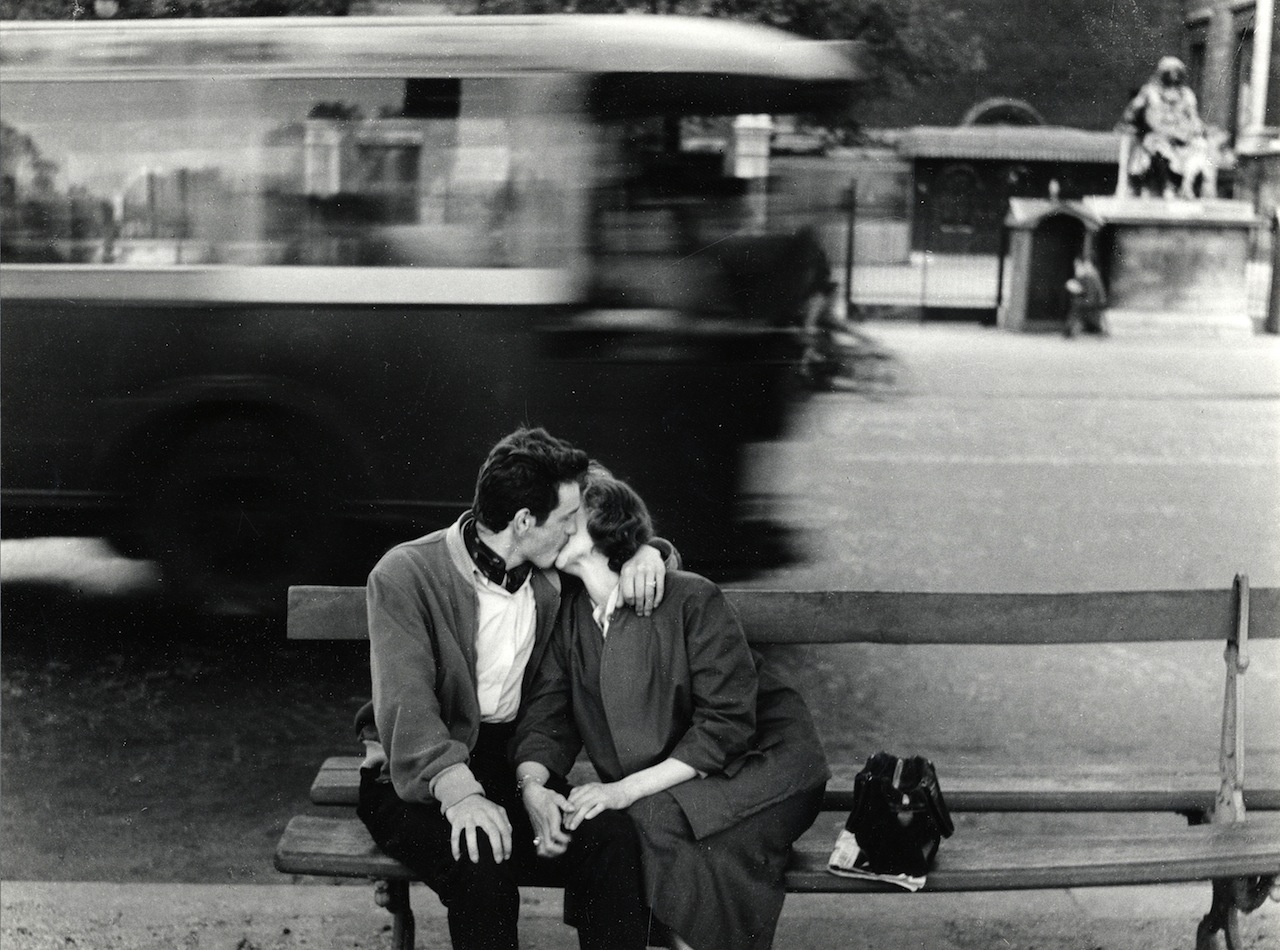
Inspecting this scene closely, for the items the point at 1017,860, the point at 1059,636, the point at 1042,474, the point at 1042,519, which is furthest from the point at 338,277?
the point at 1042,474

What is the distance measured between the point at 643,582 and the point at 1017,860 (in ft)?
3.27

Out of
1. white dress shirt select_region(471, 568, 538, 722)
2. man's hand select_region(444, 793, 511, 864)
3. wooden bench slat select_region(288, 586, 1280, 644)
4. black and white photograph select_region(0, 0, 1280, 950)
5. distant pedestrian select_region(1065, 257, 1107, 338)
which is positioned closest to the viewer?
man's hand select_region(444, 793, 511, 864)

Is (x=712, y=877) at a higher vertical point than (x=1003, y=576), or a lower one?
higher

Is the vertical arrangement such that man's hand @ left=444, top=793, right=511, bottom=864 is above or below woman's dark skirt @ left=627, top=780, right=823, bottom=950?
above

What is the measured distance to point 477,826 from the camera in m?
3.43

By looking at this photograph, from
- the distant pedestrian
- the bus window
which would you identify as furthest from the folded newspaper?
the distant pedestrian

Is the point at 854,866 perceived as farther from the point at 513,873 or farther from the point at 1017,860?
the point at 513,873

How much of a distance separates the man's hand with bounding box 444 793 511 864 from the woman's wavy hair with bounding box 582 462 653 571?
595 mm

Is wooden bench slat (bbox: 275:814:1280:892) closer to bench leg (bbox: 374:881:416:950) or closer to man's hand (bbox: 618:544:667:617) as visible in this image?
bench leg (bbox: 374:881:416:950)

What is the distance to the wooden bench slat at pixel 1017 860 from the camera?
3.54 meters

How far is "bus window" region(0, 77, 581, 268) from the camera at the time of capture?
686cm

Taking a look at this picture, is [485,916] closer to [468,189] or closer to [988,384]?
[468,189]

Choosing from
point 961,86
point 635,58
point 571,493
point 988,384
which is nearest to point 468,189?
point 635,58

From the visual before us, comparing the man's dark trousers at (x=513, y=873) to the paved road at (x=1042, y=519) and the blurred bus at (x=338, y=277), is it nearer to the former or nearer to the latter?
the paved road at (x=1042, y=519)
